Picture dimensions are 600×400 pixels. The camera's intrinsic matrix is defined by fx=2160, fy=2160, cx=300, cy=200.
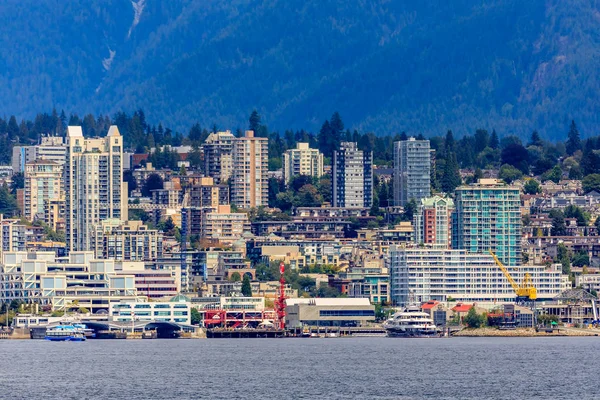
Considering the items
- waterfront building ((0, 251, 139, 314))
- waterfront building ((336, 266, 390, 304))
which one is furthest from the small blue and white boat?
waterfront building ((336, 266, 390, 304))

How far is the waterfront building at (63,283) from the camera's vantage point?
181 m

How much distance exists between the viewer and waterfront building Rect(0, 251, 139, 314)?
181125mm

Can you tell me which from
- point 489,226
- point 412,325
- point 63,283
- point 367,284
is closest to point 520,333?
point 412,325

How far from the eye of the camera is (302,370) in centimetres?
12312

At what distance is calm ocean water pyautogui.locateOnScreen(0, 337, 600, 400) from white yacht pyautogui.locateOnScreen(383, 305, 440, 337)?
10254 millimetres

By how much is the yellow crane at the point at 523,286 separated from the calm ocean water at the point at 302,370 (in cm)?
2100

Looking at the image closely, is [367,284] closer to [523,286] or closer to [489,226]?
[523,286]

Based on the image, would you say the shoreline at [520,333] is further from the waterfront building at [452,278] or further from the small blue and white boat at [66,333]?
the small blue and white boat at [66,333]

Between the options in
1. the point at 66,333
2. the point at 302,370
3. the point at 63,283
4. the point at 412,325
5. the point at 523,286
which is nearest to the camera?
the point at 302,370

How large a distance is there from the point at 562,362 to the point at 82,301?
61.7m

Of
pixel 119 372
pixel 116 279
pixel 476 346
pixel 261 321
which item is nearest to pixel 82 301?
pixel 116 279

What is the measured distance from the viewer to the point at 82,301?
182 m

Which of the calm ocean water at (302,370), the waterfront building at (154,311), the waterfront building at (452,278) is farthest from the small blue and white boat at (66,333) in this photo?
the waterfront building at (452,278)

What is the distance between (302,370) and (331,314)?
177 ft
